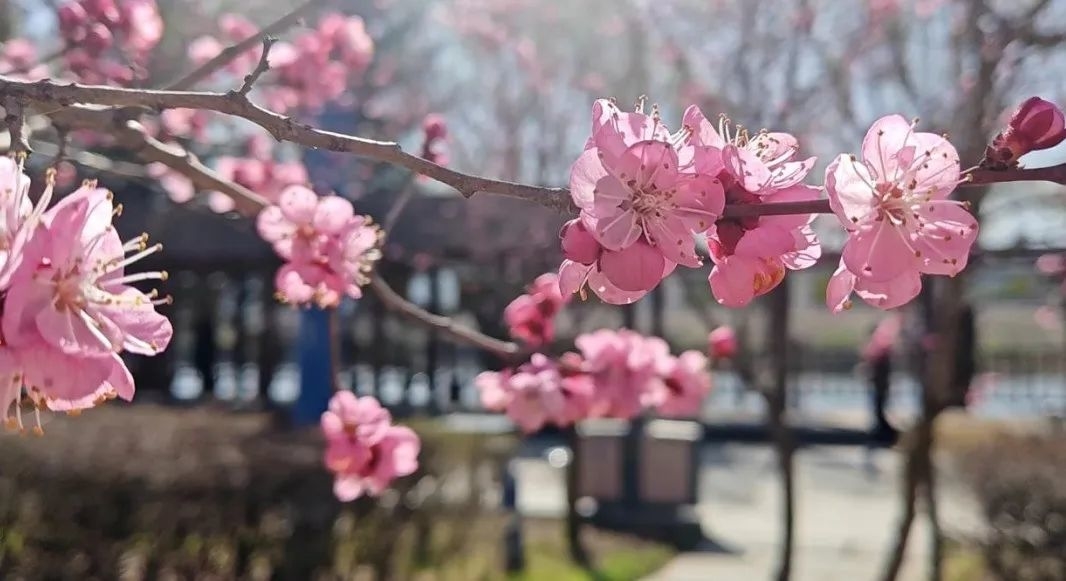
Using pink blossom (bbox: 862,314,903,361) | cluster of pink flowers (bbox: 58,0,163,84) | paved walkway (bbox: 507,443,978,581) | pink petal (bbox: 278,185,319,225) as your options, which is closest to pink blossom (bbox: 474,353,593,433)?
pink petal (bbox: 278,185,319,225)

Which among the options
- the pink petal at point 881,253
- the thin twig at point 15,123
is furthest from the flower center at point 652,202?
the thin twig at point 15,123

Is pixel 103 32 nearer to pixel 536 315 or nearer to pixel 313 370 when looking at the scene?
pixel 536 315

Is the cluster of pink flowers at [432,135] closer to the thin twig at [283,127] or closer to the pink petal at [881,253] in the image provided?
the thin twig at [283,127]

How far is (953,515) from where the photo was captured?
7.38 m

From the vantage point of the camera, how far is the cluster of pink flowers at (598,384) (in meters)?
2.52

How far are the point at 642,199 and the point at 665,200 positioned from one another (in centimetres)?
3

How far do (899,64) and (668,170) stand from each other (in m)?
5.38

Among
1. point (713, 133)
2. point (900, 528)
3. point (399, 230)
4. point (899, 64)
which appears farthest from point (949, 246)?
point (399, 230)

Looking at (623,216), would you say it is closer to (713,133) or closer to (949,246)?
(713,133)

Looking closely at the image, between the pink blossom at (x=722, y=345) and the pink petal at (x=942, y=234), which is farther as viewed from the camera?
the pink blossom at (x=722, y=345)

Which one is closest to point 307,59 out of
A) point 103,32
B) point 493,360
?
point 103,32

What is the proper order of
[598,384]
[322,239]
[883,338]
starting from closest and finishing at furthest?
[322,239] → [598,384] → [883,338]

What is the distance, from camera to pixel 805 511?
25.1ft

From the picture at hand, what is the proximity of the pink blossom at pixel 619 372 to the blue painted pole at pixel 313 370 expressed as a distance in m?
4.71
